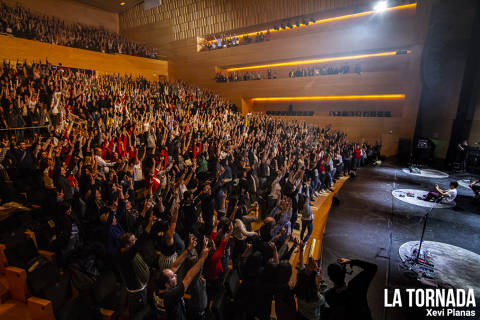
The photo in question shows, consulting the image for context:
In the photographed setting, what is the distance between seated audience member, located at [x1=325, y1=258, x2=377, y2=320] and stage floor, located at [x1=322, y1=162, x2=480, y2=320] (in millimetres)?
916

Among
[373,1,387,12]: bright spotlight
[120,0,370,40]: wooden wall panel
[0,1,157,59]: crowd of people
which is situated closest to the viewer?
[0,1,157,59]: crowd of people

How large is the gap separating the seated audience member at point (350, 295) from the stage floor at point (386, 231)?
3.00 feet

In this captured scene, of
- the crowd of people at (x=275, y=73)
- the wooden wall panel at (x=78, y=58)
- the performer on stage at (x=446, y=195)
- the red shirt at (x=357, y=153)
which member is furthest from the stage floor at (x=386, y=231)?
the wooden wall panel at (x=78, y=58)

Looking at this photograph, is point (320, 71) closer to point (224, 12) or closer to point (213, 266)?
point (224, 12)

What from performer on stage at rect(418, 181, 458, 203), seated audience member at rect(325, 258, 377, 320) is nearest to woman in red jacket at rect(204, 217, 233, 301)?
seated audience member at rect(325, 258, 377, 320)

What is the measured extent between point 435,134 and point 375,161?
261 centimetres

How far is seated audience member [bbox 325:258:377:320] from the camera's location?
1.71 meters

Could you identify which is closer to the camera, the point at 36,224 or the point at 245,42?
the point at 36,224

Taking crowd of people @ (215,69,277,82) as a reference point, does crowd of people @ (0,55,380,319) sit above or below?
below

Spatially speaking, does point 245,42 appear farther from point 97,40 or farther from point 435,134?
point 435,134

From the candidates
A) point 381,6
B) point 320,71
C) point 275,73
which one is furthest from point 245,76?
point 381,6

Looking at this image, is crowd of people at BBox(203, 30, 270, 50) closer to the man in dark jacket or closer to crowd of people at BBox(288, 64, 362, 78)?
crowd of people at BBox(288, 64, 362, 78)

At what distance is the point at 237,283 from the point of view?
2.30 m

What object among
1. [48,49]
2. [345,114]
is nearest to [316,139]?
[345,114]
